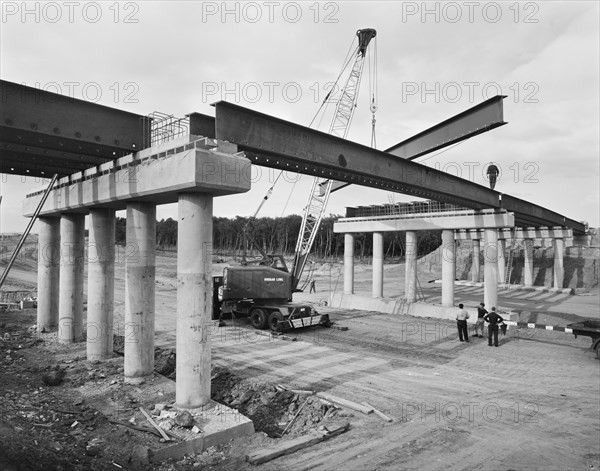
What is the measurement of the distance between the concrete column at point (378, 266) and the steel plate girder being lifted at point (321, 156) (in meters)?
9.42

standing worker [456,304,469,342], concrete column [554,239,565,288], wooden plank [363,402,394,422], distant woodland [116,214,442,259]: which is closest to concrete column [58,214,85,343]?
wooden plank [363,402,394,422]

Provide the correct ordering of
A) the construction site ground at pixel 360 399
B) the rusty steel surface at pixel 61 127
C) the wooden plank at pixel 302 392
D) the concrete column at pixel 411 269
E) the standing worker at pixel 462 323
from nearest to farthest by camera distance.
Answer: the construction site ground at pixel 360 399 → the rusty steel surface at pixel 61 127 → the wooden plank at pixel 302 392 → the standing worker at pixel 462 323 → the concrete column at pixel 411 269

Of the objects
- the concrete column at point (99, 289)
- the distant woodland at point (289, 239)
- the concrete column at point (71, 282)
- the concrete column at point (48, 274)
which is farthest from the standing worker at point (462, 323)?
the distant woodland at point (289, 239)

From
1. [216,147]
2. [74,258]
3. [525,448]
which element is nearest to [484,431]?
[525,448]

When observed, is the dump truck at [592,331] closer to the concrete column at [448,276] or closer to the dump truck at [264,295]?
the concrete column at [448,276]

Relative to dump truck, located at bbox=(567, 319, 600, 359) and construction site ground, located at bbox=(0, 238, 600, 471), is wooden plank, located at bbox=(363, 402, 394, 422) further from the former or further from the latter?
dump truck, located at bbox=(567, 319, 600, 359)

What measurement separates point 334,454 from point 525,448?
3503 millimetres

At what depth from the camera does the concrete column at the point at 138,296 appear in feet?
37.0

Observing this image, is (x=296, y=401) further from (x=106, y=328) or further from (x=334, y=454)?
(x=106, y=328)

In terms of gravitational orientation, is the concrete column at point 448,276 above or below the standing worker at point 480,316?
above

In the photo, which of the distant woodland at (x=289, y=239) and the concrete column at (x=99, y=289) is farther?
the distant woodland at (x=289, y=239)

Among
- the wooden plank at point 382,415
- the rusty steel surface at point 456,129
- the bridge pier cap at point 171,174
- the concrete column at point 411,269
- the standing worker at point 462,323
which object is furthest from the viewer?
the concrete column at point 411,269

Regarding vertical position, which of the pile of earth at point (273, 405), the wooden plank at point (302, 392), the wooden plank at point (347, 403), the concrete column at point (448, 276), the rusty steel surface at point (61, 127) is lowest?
the pile of earth at point (273, 405)

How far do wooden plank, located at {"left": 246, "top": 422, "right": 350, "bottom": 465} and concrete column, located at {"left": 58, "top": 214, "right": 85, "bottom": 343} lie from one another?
1090 centimetres
